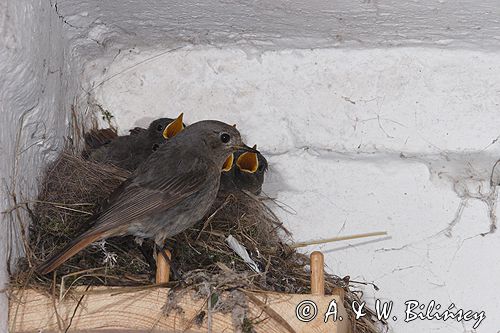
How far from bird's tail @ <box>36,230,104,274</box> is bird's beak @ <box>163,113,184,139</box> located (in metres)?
1.17

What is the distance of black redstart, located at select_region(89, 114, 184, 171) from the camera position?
4.73 metres

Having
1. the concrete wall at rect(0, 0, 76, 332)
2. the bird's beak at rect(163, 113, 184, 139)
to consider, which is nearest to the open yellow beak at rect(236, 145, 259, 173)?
the bird's beak at rect(163, 113, 184, 139)

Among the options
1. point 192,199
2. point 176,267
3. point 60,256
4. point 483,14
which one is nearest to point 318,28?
point 483,14

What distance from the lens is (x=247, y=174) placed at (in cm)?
457

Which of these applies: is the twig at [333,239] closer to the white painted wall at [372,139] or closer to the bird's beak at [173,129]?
the white painted wall at [372,139]

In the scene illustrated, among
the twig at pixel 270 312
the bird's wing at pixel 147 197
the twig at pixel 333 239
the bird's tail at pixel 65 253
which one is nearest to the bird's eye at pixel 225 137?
the bird's wing at pixel 147 197

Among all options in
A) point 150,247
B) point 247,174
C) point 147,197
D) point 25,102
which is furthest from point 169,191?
point 25,102

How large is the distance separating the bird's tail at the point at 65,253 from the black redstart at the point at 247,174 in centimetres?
107

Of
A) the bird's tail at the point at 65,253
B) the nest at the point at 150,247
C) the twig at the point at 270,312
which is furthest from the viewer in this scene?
the nest at the point at 150,247

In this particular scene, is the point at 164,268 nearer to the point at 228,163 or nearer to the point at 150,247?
the point at 150,247

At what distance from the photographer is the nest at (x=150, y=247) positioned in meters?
3.69

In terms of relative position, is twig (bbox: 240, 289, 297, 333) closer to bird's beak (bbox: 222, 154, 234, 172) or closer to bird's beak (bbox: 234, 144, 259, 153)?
bird's beak (bbox: 234, 144, 259, 153)

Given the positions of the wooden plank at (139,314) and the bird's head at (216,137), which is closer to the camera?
the wooden plank at (139,314)

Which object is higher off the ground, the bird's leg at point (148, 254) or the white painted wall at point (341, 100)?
the white painted wall at point (341, 100)
